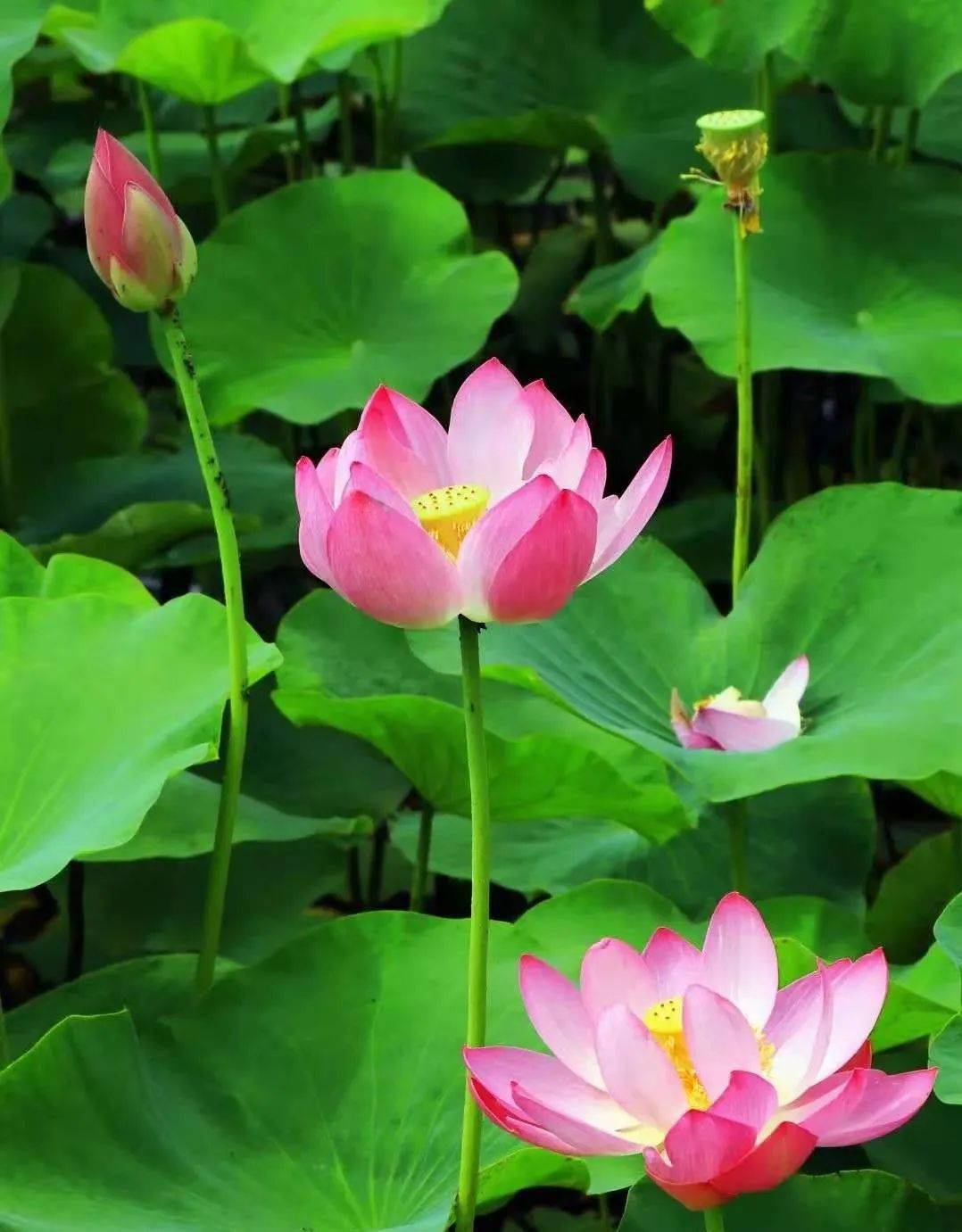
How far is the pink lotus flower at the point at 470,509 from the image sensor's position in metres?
0.56

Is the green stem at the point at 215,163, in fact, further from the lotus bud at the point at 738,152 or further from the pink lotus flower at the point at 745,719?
the pink lotus flower at the point at 745,719

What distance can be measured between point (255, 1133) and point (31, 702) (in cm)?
27

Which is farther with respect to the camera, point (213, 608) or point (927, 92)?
point (927, 92)

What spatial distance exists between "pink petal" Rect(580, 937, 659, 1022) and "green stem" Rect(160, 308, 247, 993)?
0.26 meters

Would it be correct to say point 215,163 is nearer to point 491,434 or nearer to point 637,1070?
point 491,434

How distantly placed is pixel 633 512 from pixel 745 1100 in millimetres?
216

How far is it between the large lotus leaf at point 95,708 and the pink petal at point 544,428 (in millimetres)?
227

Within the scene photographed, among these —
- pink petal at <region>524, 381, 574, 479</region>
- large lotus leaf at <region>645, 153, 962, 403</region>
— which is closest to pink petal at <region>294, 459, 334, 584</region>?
pink petal at <region>524, 381, 574, 479</region>

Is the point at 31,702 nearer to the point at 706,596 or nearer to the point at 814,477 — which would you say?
the point at 706,596

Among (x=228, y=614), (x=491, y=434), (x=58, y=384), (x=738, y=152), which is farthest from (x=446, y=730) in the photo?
(x=58, y=384)

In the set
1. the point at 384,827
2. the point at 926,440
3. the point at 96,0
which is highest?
the point at 96,0

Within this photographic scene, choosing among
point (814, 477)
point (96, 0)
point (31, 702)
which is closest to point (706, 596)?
point (31, 702)

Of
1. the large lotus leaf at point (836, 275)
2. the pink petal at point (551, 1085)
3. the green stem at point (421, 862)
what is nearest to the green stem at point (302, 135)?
the large lotus leaf at point (836, 275)

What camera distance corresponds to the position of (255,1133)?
77cm
